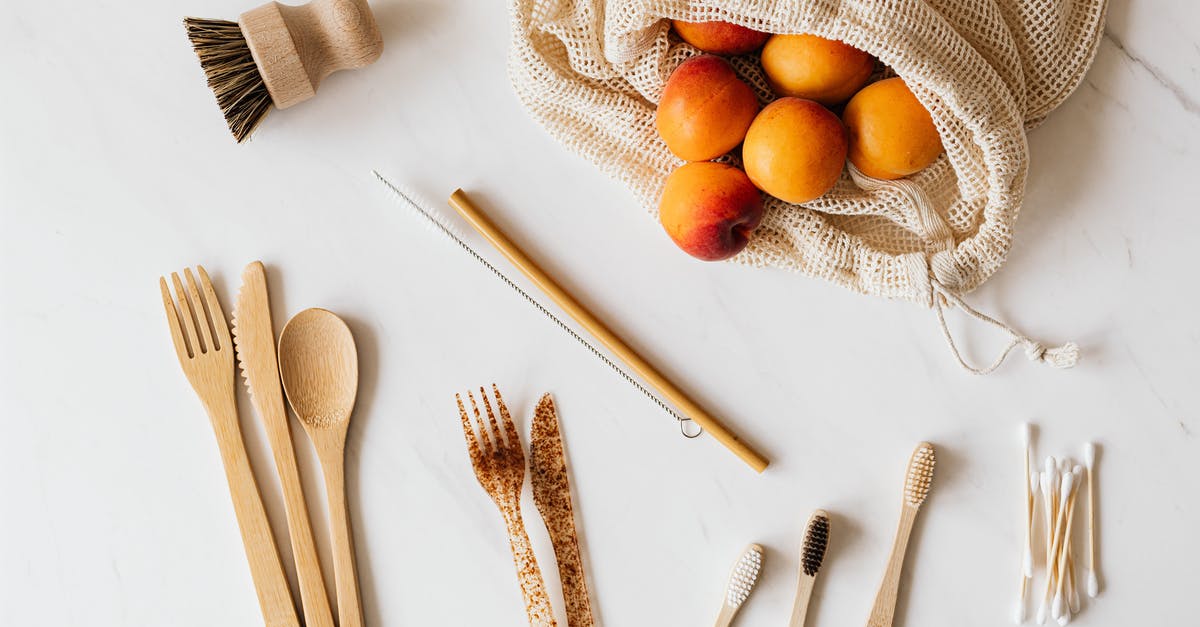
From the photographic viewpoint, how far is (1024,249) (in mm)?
783

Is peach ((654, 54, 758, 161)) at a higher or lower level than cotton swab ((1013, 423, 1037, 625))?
higher

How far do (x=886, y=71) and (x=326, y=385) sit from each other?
604 millimetres

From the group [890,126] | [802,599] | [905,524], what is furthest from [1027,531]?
[890,126]

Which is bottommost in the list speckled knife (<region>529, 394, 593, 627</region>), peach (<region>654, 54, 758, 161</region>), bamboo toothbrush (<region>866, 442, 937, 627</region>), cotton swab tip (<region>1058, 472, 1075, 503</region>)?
cotton swab tip (<region>1058, 472, 1075, 503</region>)

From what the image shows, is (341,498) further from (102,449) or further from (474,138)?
(474,138)

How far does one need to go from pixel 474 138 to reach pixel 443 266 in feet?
0.43

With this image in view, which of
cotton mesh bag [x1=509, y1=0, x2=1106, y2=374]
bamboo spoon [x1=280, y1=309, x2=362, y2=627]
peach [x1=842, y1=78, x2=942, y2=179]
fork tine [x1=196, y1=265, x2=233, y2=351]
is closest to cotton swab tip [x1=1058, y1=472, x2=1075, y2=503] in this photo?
cotton mesh bag [x1=509, y1=0, x2=1106, y2=374]

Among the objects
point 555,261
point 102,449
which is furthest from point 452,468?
point 102,449

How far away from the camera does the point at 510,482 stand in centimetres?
80

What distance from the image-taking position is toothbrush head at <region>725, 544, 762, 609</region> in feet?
2.55

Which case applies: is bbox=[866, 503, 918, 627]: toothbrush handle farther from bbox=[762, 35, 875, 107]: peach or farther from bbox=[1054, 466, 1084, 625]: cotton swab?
bbox=[762, 35, 875, 107]: peach

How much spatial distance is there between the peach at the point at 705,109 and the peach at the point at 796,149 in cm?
2

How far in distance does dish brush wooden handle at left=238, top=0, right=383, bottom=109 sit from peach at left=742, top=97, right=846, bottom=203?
0.37 m

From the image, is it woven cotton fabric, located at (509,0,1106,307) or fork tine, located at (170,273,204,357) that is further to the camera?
fork tine, located at (170,273,204,357)
